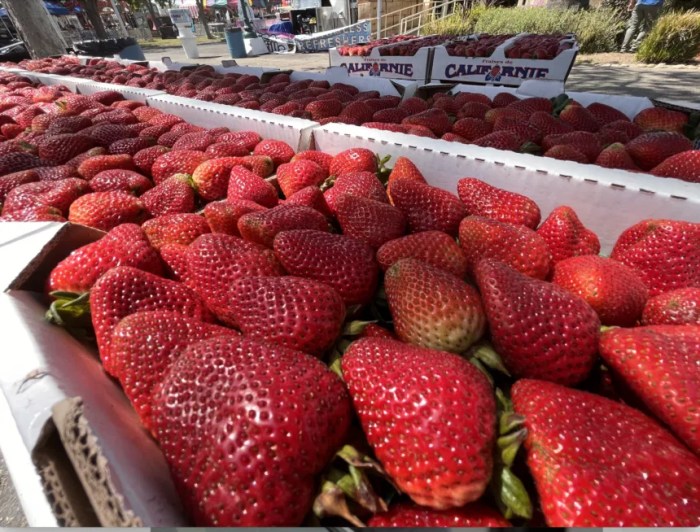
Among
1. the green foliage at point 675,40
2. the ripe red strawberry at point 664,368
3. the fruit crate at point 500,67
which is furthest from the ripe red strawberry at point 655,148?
the green foliage at point 675,40

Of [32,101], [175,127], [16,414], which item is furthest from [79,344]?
[32,101]

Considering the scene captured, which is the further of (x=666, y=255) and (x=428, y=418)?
(x=666, y=255)

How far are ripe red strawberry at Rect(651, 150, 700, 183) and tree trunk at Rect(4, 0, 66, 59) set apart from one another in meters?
10.5

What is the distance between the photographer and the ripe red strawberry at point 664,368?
0.68 metres

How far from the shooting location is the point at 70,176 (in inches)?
73.0

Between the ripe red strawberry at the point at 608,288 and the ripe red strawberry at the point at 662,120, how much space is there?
1654 mm

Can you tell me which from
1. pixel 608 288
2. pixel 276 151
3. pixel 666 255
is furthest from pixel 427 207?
pixel 276 151

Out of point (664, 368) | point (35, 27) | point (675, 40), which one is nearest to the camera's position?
point (664, 368)

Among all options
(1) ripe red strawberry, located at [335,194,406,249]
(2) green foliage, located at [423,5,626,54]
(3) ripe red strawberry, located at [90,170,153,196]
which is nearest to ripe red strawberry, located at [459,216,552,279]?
(1) ripe red strawberry, located at [335,194,406,249]

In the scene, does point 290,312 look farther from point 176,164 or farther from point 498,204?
point 176,164

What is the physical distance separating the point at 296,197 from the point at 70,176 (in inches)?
51.5

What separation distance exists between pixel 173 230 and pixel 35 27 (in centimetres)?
962

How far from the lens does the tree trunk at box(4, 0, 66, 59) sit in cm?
717

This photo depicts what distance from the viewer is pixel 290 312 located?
875 millimetres
